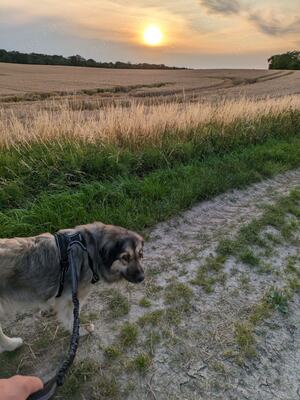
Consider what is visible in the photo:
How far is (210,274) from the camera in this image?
4547 mm

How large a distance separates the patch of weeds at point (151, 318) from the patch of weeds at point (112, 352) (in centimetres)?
40

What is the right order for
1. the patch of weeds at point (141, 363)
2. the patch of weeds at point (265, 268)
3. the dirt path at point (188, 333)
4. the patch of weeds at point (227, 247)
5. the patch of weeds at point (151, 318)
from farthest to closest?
the patch of weeds at point (227, 247) < the patch of weeds at point (265, 268) < the patch of weeds at point (151, 318) < the patch of weeds at point (141, 363) < the dirt path at point (188, 333)

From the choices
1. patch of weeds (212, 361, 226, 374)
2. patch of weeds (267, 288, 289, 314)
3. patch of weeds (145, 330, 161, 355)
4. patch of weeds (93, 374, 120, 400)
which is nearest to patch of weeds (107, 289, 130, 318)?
patch of weeds (145, 330, 161, 355)

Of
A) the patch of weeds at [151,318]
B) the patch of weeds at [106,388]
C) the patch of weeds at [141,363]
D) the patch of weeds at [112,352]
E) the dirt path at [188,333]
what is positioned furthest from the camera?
the patch of weeds at [151,318]

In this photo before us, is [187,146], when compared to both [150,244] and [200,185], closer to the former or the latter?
[200,185]

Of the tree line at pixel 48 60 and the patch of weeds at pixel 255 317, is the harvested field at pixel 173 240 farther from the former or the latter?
the tree line at pixel 48 60

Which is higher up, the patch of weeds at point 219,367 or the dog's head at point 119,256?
the dog's head at point 119,256

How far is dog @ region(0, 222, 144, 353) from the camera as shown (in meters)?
2.94

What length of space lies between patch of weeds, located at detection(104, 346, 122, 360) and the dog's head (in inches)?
24.6

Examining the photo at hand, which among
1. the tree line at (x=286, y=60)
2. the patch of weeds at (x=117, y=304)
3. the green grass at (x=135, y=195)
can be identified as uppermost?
the tree line at (x=286, y=60)

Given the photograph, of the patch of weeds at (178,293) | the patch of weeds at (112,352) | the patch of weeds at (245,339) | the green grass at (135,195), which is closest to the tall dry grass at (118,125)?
the green grass at (135,195)

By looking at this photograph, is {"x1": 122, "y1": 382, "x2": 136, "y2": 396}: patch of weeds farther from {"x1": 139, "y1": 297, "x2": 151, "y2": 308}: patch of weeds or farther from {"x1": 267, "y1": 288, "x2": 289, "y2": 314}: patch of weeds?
{"x1": 267, "y1": 288, "x2": 289, "y2": 314}: patch of weeds

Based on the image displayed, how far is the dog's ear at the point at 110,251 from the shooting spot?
10.5ft

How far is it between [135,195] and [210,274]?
2281 mm
